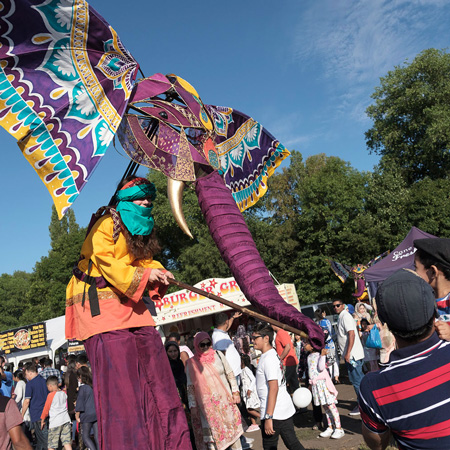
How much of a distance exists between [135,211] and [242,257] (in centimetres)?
91

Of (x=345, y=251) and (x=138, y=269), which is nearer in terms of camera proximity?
(x=138, y=269)

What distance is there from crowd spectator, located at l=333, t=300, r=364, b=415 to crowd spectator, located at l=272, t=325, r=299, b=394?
2.77 feet

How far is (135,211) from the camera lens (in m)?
3.32

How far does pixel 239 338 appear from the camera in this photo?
41.7 feet

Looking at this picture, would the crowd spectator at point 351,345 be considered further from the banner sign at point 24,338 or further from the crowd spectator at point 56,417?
the banner sign at point 24,338

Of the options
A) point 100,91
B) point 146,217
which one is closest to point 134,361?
point 146,217

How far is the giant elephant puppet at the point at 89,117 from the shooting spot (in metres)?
2.95

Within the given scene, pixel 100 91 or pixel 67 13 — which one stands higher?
pixel 67 13

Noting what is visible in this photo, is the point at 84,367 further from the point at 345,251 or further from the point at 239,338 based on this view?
the point at 345,251

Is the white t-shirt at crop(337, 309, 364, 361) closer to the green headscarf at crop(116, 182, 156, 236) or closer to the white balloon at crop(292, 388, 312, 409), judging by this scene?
the white balloon at crop(292, 388, 312, 409)

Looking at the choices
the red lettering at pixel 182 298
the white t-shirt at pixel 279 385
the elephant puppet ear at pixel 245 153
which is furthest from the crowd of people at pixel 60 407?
the red lettering at pixel 182 298

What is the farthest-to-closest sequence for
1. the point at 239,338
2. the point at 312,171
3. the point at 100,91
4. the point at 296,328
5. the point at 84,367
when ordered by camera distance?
1. the point at 312,171
2. the point at 239,338
3. the point at 84,367
4. the point at 100,91
5. the point at 296,328

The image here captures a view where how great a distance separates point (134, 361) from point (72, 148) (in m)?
1.52

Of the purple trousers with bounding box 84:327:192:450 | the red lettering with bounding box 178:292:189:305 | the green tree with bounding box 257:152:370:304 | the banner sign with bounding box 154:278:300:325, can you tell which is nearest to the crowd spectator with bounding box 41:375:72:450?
the purple trousers with bounding box 84:327:192:450
